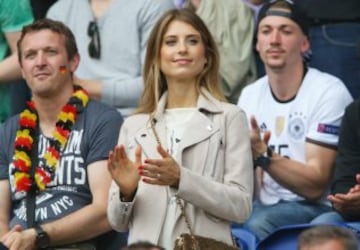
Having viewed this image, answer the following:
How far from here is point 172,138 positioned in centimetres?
649

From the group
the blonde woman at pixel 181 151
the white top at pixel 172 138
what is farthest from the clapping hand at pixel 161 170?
the white top at pixel 172 138

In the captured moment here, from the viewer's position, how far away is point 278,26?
8.00 metres

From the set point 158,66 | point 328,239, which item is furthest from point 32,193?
point 328,239

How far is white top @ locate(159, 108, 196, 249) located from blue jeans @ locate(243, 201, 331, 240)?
3.51ft

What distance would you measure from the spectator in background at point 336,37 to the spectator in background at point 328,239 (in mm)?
2911

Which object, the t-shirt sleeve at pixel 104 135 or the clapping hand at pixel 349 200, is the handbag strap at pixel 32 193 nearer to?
the t-shirt sleeve at pixel 104 135

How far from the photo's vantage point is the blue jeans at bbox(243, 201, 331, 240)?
7.40 m

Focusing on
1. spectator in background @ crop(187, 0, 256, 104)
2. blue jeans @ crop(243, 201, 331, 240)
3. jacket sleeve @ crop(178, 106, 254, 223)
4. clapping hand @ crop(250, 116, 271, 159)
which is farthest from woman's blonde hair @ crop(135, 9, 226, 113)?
spectator in background @ crop(187, 0, 256, 104)

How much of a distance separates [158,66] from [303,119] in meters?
1.34

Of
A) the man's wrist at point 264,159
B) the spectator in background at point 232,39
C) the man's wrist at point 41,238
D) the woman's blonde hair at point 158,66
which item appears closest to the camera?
the woman's blonde hair at point 158,66

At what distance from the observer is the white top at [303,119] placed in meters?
7.68

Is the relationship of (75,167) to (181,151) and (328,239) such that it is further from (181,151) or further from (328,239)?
(328,239)

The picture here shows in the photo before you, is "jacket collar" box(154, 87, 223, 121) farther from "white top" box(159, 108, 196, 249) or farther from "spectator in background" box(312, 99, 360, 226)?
"spectator in background" box(312, 99, 360, 226)

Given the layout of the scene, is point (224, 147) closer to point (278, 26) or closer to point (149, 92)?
point (149, 92)
